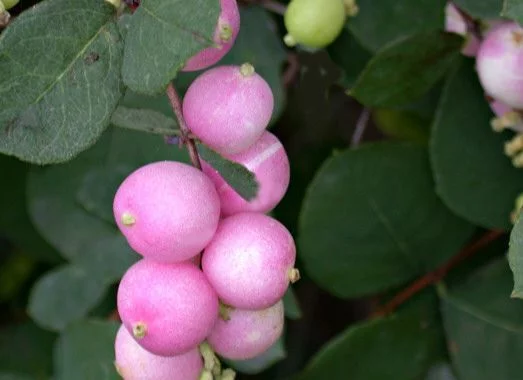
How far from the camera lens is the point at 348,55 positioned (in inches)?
48.4

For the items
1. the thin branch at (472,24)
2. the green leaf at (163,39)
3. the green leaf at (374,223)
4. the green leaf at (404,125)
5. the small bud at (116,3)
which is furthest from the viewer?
the green leaf at (404,125)

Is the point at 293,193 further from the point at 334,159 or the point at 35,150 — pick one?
the point at 35,150

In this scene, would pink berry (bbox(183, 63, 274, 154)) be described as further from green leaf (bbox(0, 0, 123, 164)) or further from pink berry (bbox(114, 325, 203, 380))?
pink berry (bbox(114, 325, 203, 380))

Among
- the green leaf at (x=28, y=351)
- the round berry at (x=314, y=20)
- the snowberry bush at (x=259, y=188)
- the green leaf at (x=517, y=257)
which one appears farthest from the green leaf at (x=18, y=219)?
the green leaf at (x=517, y=257)

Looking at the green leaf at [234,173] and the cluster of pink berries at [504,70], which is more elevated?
the green leaf at [234,173]

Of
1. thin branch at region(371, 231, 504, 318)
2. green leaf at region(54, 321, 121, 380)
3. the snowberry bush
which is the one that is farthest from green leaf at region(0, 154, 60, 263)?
thin branch at region(371, 231, 504, 318)

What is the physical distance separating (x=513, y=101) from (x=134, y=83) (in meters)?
0.43

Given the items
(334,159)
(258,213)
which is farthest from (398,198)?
(258,213)

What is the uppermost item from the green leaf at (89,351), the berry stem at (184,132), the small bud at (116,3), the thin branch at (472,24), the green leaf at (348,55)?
the small bud at (116,3)

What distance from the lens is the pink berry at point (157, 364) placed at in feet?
2.53

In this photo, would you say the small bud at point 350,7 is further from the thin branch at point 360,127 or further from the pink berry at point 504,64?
the thin branch at point 360,127

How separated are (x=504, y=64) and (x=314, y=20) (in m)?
0.20

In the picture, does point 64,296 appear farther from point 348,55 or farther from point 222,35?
point 222,35

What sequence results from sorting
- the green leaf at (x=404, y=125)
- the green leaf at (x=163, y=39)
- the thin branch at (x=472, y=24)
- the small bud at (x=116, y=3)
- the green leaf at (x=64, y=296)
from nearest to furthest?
the green leaf at (x=163, y=39), the small bud at (x=116, y=3), the thin branch at (x=472, y=24), the green leaf at (x=64, y=296), the green leaf at (x=404, y=125)
